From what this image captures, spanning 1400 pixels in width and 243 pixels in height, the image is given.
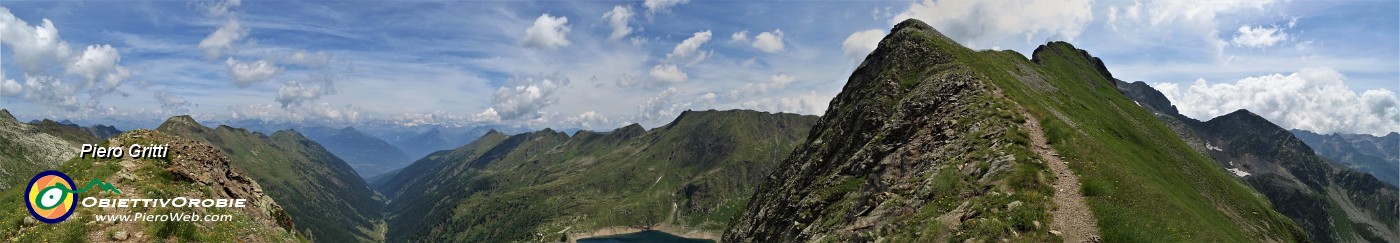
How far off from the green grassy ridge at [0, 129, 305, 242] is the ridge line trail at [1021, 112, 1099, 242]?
4046cm

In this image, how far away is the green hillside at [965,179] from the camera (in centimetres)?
2884

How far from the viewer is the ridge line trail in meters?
26.5

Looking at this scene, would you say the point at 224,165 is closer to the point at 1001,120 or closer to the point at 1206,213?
the point at 1001,120

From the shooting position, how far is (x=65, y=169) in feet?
95.8

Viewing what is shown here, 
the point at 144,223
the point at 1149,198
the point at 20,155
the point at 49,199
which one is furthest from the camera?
the point at 20,155

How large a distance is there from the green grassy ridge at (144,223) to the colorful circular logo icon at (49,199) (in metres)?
0.41

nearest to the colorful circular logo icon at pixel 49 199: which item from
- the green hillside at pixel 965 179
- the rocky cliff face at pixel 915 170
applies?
the green hillside at pixel 965 179

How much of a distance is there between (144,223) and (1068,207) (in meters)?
44.9

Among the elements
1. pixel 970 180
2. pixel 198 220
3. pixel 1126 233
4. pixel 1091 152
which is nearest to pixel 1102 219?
pixel 1126 233

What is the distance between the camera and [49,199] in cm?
2598

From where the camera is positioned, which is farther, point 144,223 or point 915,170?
point 915,170

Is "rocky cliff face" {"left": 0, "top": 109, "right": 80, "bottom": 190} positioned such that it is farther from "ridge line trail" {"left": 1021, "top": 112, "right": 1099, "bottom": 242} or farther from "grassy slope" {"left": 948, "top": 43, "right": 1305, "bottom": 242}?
"grassy slope" {"left": 948, "top": 43, "right": 1305, "bottom": 242}

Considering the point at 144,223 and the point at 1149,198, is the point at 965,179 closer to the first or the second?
the point at 1149,198

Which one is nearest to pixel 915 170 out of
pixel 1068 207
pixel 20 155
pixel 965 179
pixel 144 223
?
pixel 965 179
